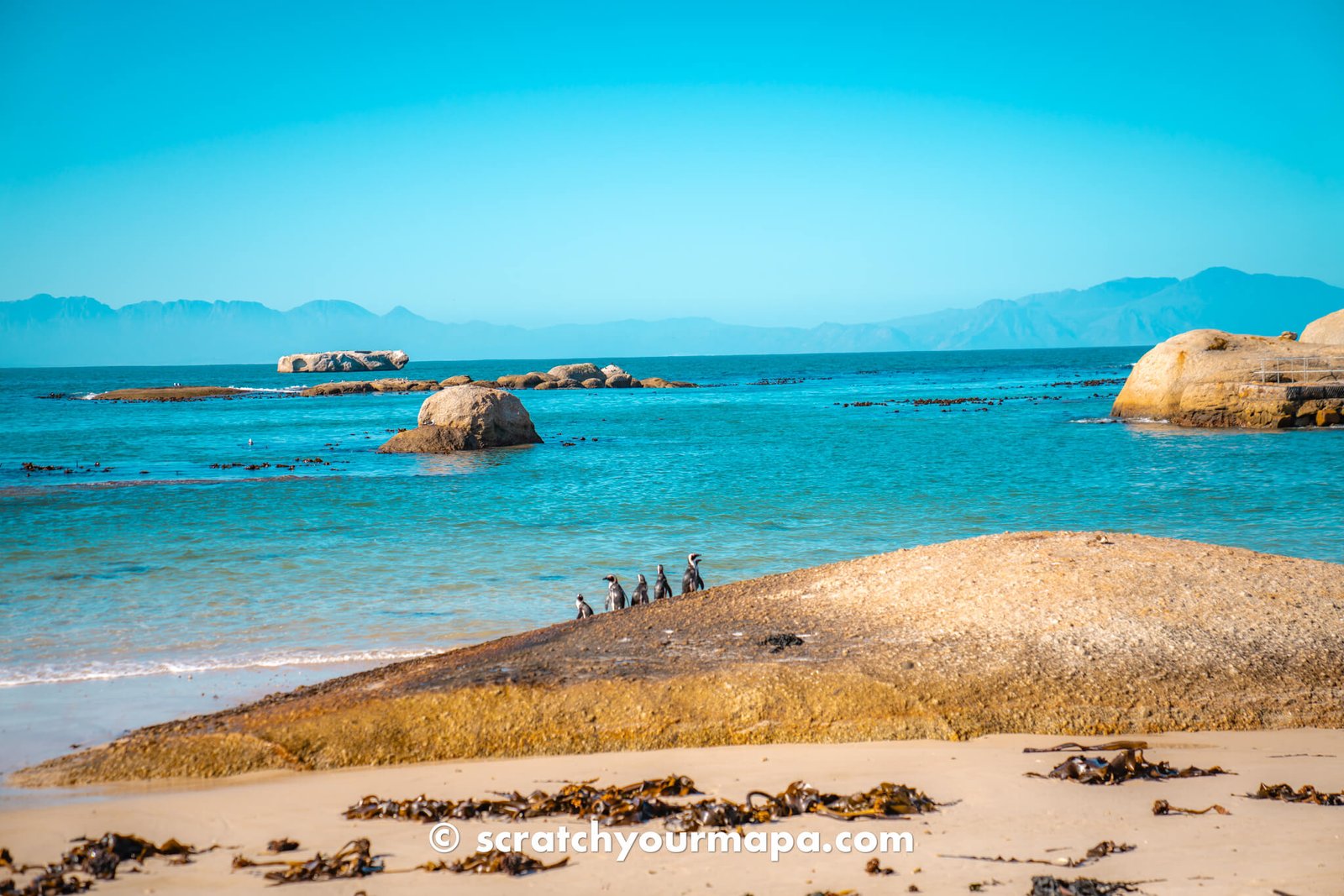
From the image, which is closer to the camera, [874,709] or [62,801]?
[62,801]

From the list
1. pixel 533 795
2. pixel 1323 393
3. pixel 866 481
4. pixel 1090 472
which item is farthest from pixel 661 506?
pixel 1323 393

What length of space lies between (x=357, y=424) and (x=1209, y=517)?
44.1 meters

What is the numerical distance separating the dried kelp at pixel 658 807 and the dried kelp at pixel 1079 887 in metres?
1.16

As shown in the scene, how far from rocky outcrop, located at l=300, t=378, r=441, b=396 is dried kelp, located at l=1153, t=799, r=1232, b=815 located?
86.5 m

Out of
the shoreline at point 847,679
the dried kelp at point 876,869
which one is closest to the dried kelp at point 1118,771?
the shoreline at point 847,679

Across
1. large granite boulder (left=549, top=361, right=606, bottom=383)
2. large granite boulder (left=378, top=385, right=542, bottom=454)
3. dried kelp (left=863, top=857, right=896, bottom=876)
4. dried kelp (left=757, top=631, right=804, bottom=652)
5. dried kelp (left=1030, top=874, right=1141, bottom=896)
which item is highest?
large granite boulder (left=549, top=361, right=606, bottom=383)

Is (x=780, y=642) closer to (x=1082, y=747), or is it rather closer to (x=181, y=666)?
(x=1082, y=747)

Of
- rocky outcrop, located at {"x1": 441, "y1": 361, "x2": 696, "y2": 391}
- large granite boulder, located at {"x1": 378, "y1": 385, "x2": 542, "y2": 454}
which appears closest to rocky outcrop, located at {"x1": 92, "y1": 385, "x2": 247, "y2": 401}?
rocky outcrop, located at {"x1": 441, "y1": 361, "x2": 696, "y2": 391}

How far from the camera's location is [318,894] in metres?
5.56

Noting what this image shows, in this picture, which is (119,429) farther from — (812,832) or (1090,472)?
(812,832)

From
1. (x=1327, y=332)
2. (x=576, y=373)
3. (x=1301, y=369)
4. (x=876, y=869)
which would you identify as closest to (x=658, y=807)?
(x=876, y=869)

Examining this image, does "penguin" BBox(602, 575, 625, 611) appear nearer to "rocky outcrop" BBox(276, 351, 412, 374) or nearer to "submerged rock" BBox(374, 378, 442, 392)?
"submerged rock" BBox(374, 378, 442, 392)

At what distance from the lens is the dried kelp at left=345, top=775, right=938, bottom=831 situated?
6395 millimetres

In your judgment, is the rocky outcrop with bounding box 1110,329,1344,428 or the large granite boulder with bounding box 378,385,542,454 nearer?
the large granite boulder with bounding box 378,385,542,454
